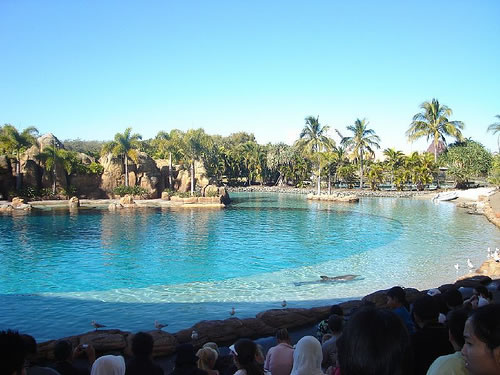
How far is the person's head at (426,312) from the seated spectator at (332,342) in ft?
5.03

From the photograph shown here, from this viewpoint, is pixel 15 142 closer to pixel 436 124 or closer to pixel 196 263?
pixel 196 263

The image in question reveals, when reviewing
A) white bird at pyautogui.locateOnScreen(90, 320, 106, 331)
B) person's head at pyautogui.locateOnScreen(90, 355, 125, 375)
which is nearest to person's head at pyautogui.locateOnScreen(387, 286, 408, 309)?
person's head at pyautogui.locateOnScreen(90, 355, 125, 375)

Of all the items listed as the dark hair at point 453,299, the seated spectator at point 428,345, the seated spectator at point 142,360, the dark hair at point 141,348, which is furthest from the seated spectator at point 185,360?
the dark hair at point 453,299

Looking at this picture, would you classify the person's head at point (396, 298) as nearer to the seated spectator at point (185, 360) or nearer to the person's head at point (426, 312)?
the person's head at point (426, 312)

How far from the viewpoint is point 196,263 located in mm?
15477

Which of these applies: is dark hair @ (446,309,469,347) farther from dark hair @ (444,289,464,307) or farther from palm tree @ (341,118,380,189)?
palm tree @ (341,118,380,189)

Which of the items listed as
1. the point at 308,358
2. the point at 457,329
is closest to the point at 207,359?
the point at 308,358

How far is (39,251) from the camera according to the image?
674 inches

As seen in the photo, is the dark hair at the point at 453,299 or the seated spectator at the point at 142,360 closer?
the seated spectator at the point at 142,360

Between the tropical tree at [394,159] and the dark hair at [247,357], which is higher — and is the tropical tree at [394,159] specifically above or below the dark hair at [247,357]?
above

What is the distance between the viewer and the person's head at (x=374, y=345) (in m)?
1.69

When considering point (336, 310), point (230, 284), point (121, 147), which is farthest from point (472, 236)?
point (121, 147)

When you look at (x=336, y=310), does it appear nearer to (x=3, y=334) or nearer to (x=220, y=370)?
(x=220, y=370)

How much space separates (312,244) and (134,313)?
36.8 feet
